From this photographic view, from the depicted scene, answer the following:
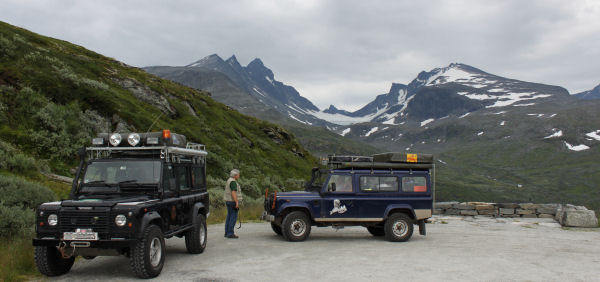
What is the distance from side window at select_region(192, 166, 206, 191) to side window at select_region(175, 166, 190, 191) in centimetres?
43

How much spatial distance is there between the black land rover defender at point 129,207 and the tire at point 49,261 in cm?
2

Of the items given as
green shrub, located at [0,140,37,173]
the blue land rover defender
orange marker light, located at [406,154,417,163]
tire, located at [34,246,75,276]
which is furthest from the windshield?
green shrub, located at [0,140,37,173]

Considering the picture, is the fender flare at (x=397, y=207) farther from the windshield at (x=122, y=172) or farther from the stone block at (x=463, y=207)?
the stone block at (x=463, y=207)

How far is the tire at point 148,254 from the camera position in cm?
788

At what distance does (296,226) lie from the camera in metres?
13.2

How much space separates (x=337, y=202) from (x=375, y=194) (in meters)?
1.29

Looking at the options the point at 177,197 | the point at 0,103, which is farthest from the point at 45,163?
the point at 177,197

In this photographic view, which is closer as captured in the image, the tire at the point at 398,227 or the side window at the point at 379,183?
the tire at the point at 398,227

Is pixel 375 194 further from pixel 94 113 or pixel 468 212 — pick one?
pixel 94 113

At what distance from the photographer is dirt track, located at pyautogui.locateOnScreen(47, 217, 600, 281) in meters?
8.62

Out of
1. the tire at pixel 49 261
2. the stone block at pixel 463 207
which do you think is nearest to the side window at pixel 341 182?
the tire at pixel 49 261

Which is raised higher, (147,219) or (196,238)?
(147,219)

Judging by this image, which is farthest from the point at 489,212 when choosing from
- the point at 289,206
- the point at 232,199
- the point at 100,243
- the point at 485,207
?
the point at 100,243

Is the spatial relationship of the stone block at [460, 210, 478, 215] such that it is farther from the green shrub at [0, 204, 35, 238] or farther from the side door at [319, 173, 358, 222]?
the green shrub at [0, 204, 35, 238]
